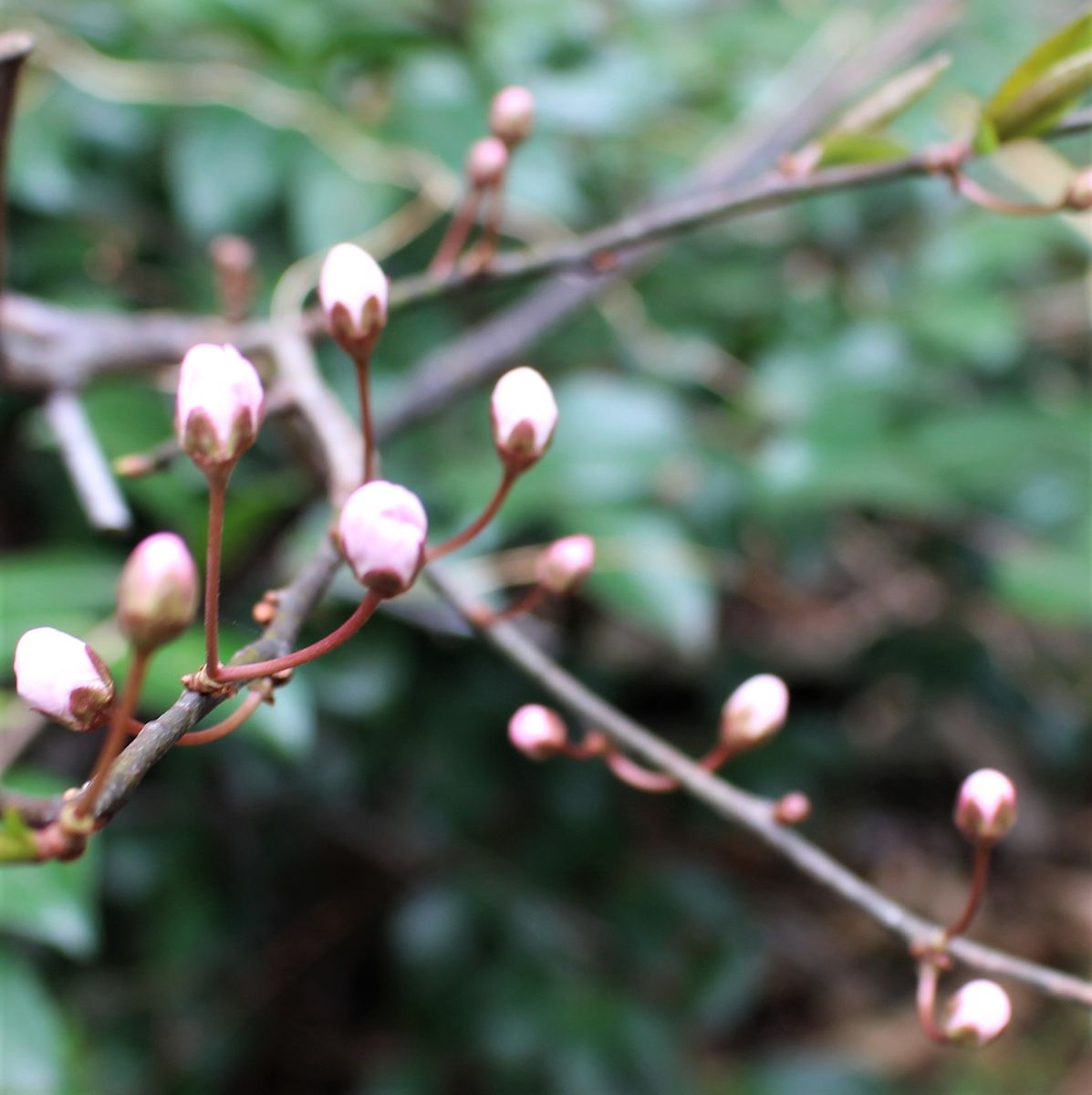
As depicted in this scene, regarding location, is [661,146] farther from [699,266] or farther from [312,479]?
[312,479]

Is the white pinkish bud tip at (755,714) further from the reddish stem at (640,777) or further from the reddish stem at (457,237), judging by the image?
the reddish stem at (457,237)

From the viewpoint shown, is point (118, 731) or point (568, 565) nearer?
point (118, 731)

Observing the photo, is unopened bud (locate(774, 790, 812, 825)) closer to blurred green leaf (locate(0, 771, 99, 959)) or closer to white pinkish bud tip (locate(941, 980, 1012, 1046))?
white pinkish bud tip (locate(941, 980, 1012, 1046))

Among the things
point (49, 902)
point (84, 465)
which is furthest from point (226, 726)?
point (49, 902)


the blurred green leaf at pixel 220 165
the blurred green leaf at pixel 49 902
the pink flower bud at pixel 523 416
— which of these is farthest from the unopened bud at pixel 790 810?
the blurred green leaf at pixel 220 165

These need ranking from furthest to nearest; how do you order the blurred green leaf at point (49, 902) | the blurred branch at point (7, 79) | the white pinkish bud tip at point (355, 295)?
the blurred green leaf at point (49, 902)
the blurred branch at point (7, 79)
the white pinkish bud tip at point (355, 295)

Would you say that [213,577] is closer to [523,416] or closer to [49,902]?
[523,416]
